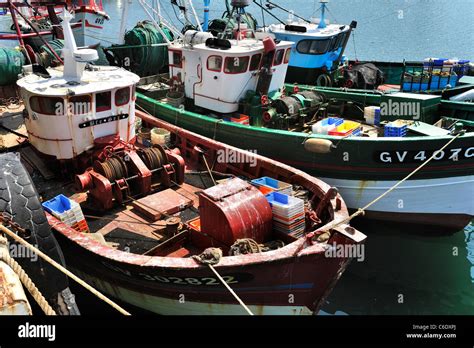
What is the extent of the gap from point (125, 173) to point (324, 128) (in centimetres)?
465

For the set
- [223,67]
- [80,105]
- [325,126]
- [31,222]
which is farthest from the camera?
[223,67]

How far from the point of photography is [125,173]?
25.4 ft

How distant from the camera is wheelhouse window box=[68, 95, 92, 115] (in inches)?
292

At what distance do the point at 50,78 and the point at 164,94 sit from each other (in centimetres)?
524

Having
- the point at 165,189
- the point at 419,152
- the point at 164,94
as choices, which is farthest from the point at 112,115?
the point at 419,152

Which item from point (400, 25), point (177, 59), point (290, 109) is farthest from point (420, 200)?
point (400, 25)

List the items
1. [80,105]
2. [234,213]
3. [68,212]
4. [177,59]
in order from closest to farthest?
[234,213] < [68,212] < [80,105] < [177,59]

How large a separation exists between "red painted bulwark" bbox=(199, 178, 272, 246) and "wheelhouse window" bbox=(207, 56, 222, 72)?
474 cm

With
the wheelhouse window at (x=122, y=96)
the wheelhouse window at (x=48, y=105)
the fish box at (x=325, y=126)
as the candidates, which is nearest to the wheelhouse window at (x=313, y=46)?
the fish box at (x=325, y=126)

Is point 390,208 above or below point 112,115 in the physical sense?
below

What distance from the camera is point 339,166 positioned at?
948cm

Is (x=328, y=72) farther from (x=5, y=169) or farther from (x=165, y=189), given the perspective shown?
(x=5, y=169)

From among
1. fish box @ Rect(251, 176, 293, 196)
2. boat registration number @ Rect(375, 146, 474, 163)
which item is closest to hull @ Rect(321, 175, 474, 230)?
boat registration number @ Rect(375, 146, 474, 163)

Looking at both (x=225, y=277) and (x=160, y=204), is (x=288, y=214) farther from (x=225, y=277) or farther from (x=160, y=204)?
(x=160, y=204)
